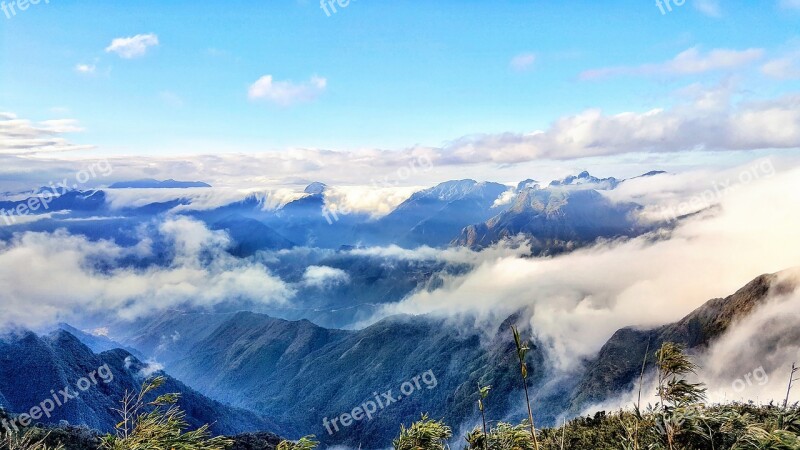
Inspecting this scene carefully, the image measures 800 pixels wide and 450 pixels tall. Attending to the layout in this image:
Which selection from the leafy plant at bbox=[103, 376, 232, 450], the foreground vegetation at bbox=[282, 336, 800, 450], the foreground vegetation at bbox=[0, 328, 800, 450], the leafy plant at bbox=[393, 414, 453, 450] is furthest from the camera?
the leafy plant at bbox=[393, 414, 453, 450]

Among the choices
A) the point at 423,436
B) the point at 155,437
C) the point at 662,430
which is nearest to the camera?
the point at 662,430

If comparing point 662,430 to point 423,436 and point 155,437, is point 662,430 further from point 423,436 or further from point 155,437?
point 155,437

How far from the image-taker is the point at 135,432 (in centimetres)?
2716

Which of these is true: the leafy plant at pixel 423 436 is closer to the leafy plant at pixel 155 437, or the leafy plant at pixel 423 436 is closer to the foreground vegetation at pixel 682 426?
the foreground vegetation at pixel 682 426

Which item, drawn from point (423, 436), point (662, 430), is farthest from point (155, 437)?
point (662, 430)

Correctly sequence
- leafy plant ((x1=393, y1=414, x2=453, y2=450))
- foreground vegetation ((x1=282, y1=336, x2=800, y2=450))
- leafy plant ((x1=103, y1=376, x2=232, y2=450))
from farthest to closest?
leafy plant ((x1=393, y1=414, x2=453, y2=450))
leafy plant ((x1=103, y1=376, x2=232, y2=450))
foreground vegetation ((x1=282, y1=336, x2=800, y2=450))

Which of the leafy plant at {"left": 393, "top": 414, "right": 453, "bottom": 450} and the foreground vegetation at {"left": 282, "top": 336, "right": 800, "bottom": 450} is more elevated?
the foreground vegetation at {"left": 282, "top": 336, "right": 800, "bottom": 450}

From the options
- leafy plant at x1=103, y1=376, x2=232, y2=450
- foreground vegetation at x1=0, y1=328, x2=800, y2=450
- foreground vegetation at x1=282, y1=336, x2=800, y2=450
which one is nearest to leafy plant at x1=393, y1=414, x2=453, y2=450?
foreground vegetation at x1=0, y1=328, x2=800, y2=450

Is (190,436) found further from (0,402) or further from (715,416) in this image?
(0,402)

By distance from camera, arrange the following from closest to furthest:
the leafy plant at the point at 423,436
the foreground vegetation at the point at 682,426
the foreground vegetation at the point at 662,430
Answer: the foreground vegetation at the point at 682,426, the foreground vegetation at the point at 662,430, the leafy plant at the point at 423,436

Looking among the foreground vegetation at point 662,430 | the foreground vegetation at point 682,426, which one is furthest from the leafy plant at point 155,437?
the foreground vegetation at point 682,426

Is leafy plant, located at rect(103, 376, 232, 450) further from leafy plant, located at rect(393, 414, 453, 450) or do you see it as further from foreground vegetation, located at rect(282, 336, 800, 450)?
leafy plant, located at rect(393, 414, 453, 450)

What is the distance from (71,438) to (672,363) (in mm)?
118848

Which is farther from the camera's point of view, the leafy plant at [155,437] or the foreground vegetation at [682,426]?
the leafy plant at [155,437]
